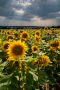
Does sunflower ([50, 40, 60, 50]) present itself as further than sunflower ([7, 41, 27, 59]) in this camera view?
Yes

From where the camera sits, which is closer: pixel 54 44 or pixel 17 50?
pixel 17 50

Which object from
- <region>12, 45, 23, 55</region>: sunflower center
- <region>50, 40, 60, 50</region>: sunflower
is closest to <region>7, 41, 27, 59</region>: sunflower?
<region>12, 45, 23, 55</region>: sunflower center

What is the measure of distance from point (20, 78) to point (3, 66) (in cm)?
54

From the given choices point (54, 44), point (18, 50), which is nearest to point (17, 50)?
point (18, 50)

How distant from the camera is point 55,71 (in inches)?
320

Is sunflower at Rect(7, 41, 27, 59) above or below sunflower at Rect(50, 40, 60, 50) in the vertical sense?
above

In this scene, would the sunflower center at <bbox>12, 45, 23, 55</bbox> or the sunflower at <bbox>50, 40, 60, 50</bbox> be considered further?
the sunflower at <bbox>50, 40, 60, 50</bbox>

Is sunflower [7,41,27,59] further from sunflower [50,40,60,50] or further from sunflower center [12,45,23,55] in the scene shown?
sunflower [50,40,60,50]

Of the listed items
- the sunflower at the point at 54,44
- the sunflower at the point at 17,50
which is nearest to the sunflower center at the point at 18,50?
the sunflower at the point at 17,50

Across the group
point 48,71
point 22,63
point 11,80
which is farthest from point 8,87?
point 48,71

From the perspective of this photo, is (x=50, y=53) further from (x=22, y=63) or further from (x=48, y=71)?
(x=22, y=63)

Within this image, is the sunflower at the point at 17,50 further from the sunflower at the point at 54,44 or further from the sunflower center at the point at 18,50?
the sunflower at the point at 54,44

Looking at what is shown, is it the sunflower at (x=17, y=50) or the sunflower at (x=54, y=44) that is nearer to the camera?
the sunflower at (x=17, y=50)

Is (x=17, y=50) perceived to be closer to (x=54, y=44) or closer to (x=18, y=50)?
(x=18, y=50)
